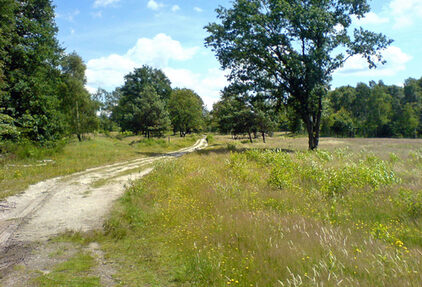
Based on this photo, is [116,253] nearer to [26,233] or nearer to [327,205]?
[26,233]

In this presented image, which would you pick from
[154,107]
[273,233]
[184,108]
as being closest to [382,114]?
[184,108]

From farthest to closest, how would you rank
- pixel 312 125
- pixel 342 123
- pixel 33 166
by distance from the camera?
pixel 342 123
pixel 312 125
pixel 33 166

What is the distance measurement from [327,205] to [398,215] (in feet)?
5.07

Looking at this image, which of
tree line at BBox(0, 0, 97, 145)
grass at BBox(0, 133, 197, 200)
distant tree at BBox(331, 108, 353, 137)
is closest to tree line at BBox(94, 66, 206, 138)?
tree line at BBox(0, 0, 97, 145)

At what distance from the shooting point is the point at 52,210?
833cm

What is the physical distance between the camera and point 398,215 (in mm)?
5875

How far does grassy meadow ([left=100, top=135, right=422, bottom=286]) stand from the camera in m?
3.79

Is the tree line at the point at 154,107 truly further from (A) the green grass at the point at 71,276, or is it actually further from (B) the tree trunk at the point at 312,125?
(A) the green grass at the point at 71,276

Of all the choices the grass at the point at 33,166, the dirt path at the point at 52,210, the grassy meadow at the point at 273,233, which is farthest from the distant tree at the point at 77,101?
the grassy meadow at the point at 273,233

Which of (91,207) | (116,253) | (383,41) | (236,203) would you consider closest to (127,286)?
(116,253)

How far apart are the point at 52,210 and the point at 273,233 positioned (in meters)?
7.23

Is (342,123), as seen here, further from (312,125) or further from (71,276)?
(71,276)

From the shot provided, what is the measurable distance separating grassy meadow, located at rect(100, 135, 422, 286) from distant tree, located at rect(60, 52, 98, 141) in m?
29.6

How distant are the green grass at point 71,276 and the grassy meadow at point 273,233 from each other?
18.2 inches
